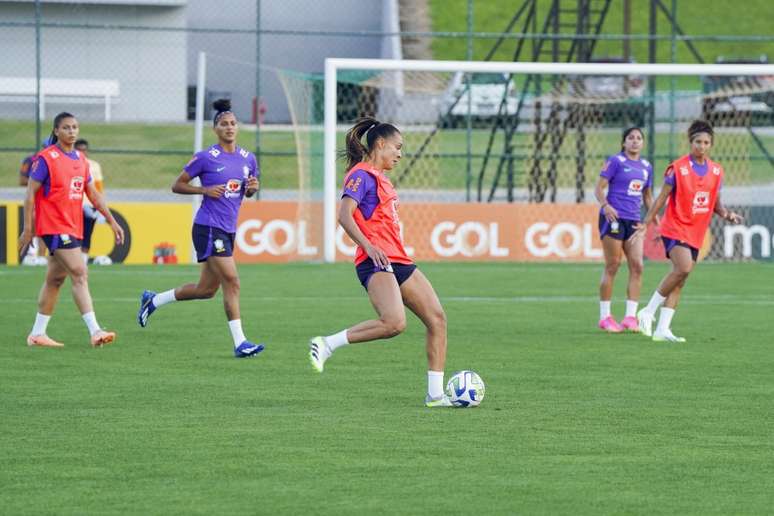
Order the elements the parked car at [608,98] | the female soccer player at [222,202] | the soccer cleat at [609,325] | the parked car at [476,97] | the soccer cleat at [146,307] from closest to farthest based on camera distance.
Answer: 1. the female soccer player at [222,202]
2. the soccer cleat at [146,307]
3. the soccer cleat at [609,325]
4. the parked car at [476,97]
5. the parked car at [608,98]

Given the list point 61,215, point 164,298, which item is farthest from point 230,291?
point 61,215

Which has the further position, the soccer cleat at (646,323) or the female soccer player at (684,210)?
the soccer cleat at (646,323)

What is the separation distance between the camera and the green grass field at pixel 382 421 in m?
6.87

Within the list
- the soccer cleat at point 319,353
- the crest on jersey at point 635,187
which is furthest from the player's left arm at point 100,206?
the crest on jersey at point 635,187

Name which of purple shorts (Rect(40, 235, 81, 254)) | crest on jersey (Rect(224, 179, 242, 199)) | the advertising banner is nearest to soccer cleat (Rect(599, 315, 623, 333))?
crest on jersey (Rect(224, 179, 242, 199))

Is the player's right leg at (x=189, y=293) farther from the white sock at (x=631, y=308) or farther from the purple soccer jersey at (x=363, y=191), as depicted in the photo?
the white sock at (x=631, y=308)

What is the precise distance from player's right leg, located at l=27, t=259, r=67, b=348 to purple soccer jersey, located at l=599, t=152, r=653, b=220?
5.72 meters

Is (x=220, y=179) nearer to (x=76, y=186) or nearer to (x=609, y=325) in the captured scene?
(x=76, y=186)

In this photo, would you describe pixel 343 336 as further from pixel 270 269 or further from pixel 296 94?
pixel 296 94

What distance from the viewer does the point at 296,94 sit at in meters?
26.7

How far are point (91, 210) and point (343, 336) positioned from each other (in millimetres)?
11839

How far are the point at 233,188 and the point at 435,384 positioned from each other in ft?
12.5

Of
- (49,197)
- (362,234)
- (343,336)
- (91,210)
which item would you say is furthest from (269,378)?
(91,210)

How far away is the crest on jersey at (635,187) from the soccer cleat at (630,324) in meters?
1.32
